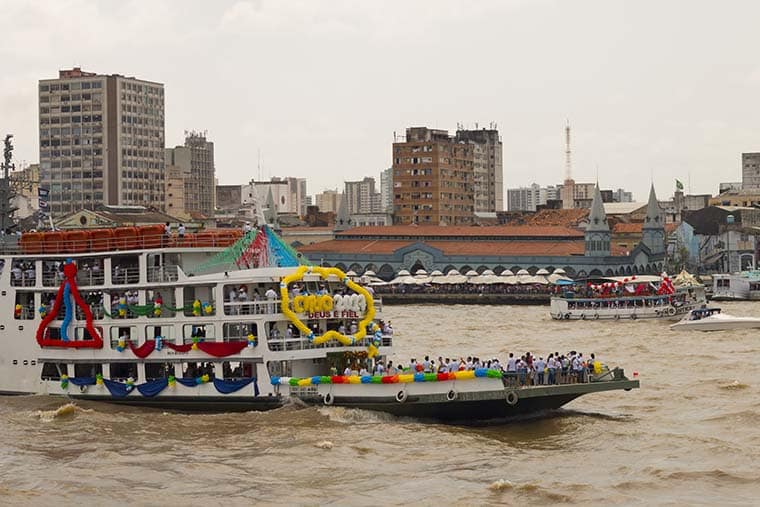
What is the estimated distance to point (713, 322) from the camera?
7838cm

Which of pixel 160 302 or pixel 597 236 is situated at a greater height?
pixel 597 236

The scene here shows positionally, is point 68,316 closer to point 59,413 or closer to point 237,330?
point 59,413

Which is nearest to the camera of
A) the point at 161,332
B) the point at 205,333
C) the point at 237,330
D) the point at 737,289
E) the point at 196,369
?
the point at 237,330

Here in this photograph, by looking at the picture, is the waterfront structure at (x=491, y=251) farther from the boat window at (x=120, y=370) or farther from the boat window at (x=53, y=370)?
the boat window at (x=120, y=370)

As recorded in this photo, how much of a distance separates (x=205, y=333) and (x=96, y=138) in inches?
5327

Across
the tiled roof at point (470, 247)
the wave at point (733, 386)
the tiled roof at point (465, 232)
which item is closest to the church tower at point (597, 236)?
the tiled roof at point (470, 247)

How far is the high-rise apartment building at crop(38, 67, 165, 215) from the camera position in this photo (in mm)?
170375

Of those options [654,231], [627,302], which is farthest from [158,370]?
[654,231]

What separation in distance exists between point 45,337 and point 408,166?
132m

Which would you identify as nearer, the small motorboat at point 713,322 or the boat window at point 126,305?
the boat window at point 126,305

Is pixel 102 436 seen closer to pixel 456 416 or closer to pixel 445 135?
pixel 456 416

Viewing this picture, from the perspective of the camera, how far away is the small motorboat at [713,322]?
77.7m

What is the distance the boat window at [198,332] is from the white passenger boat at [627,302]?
176ft

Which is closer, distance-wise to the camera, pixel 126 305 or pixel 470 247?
pixel 126 305
